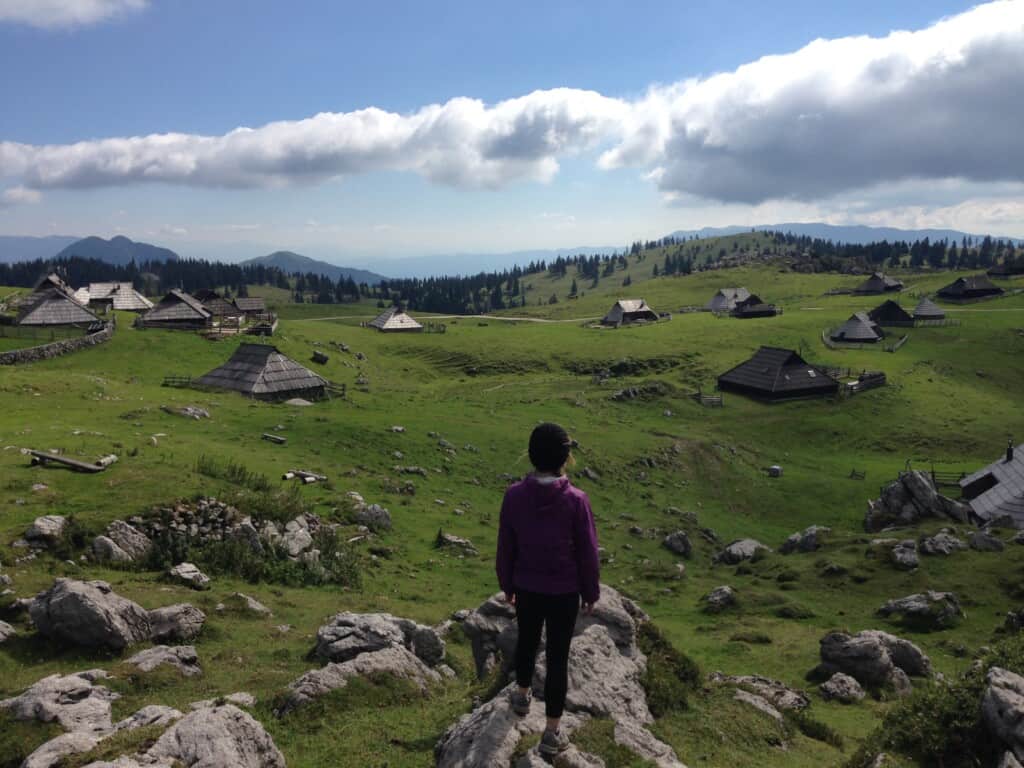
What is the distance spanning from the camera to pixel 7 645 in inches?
534

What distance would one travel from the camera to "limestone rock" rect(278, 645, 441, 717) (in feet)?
36.2

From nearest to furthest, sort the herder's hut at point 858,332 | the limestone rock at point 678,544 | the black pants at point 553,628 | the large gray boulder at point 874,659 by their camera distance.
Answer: the black pants at point 553,628 < the large gray boulder at point 874,659 < the limestone rock at point 678,544 < the herder's hut at point 858,332

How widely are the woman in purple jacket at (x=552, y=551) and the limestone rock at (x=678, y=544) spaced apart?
26454mm

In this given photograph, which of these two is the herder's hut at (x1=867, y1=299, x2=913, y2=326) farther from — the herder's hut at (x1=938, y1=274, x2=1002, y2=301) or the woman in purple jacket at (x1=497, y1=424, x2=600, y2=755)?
the woman in purple jacket at (x1=497, y1=424, x2=600, y2=755)

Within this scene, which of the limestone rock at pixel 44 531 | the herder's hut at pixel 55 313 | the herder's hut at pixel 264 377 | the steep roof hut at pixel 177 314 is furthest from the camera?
the steep roof hut at pixel 177 314

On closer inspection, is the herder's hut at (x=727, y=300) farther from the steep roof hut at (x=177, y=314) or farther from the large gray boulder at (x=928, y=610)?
the large gray boulder at (x=928, y=610)

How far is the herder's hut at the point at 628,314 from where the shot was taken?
11738 centimetres

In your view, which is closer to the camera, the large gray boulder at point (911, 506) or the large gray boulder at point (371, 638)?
the large gray boulder at point (371, 638)

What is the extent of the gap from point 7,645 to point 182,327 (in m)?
75.2

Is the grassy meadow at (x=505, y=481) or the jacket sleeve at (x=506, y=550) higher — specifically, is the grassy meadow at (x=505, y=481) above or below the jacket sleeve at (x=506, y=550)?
below

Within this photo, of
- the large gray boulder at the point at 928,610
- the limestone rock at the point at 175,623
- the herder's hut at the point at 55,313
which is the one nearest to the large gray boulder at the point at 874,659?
the large gray boulder at the point at 928,610

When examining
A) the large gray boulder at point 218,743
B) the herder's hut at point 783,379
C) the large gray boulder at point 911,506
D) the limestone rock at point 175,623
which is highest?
the large gray boulder at point 218,743

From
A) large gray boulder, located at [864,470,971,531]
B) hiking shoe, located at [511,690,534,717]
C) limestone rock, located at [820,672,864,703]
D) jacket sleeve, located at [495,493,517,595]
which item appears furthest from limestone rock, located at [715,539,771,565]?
jacket sleeve, located at [495,493,517,595]

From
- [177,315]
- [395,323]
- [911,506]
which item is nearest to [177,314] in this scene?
[177,315]
